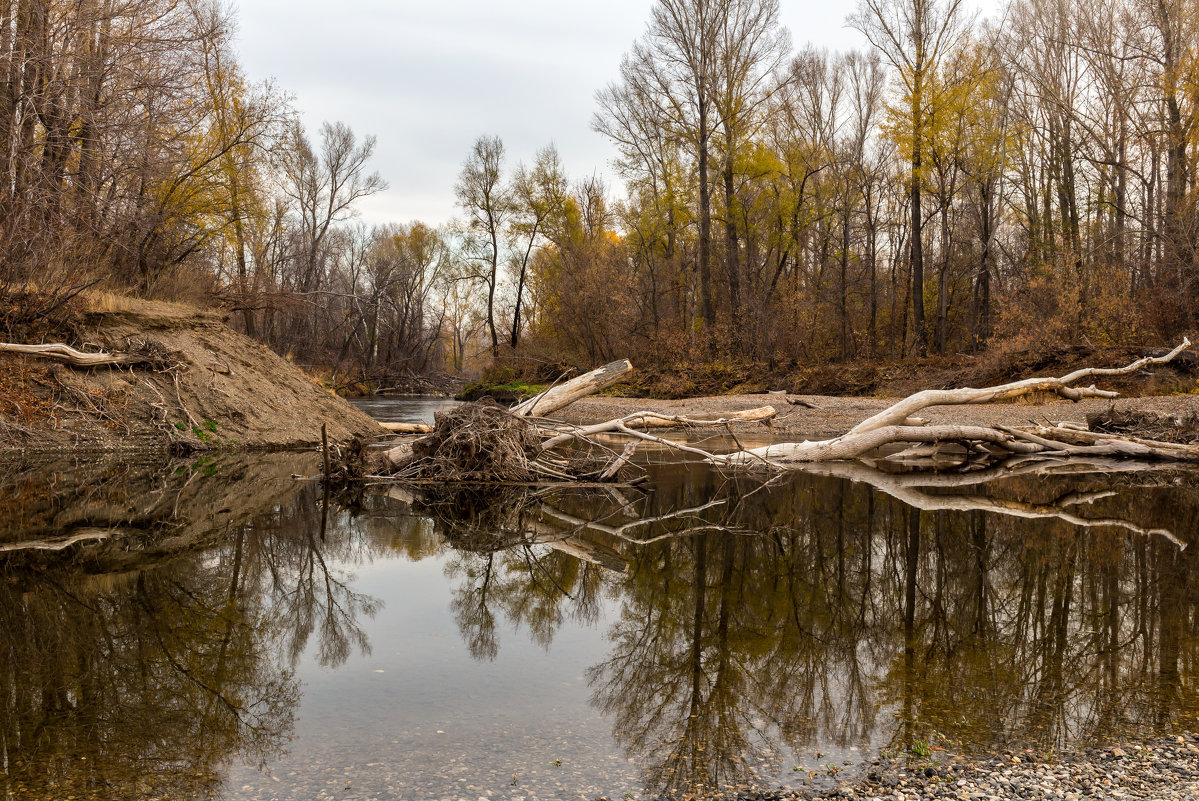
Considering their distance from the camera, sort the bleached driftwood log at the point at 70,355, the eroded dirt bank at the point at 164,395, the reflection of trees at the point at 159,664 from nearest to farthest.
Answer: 1. the reflection of trees at the point at 159,664
2. the bleached driftwood log at the point at 70,355
3. the eroded dirt bank at the point at 164,395

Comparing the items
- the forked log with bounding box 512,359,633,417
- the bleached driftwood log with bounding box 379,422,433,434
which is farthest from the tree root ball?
the bleached driftwood log with bounding box 379,422,433,434

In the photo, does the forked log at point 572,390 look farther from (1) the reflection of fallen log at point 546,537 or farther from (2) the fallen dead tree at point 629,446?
(1) the reflection of fallen log at point 546,537

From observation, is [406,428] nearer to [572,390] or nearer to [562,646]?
[572,390]

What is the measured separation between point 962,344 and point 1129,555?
104ft

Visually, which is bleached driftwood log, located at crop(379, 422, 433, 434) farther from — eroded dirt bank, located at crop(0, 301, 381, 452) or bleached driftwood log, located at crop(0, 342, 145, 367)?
bleached driftwood log, located at crop(0, 342, 145, 367)

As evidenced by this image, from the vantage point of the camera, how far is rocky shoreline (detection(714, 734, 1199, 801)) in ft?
9.43

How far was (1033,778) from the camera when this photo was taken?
2992 mm

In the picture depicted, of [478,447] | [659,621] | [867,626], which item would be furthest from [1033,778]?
[478,447]

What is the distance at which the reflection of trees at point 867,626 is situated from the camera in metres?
3.53

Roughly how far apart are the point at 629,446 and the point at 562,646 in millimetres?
6743

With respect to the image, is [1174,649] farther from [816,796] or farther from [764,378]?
[764,378]

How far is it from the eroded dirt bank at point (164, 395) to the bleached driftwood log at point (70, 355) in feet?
0.52

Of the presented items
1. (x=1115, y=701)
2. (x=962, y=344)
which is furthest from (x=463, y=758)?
(x=962, y=344)

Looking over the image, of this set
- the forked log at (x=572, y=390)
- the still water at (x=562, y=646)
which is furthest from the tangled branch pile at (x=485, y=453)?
the still water at (x=562, y=646)
